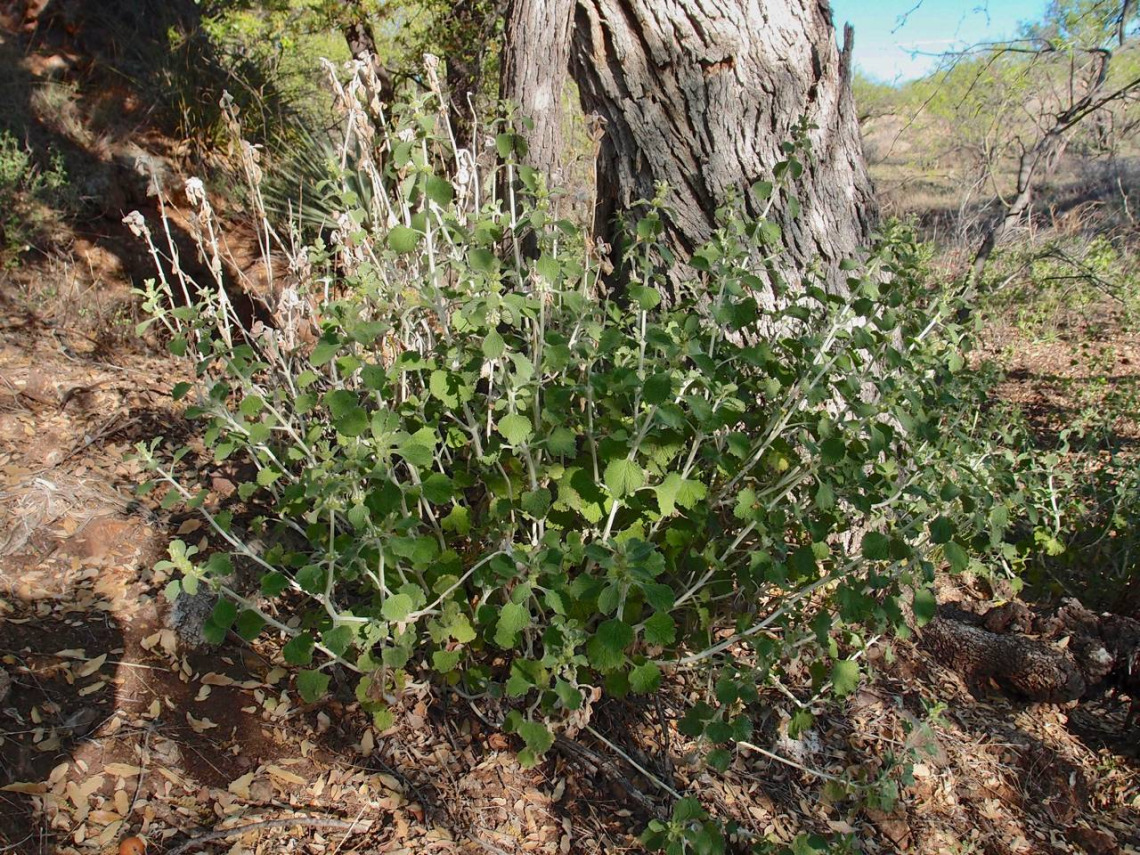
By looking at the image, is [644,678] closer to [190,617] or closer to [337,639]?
[337,639]

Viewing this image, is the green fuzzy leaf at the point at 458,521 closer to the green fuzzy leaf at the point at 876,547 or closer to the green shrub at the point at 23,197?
the green fuzzy leaf at the point at 876,547

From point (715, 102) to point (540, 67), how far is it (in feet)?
2.22

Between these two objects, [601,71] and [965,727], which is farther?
[601,71]

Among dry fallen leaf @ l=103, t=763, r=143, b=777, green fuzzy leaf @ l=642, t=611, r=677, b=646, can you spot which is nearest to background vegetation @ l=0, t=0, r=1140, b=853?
green fuzzy leaf @ l=642, t=611, r=677, b=646

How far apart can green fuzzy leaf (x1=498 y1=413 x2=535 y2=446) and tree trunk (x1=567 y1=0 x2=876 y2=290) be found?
152 cm

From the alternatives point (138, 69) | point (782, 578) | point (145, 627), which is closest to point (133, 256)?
point (138, 69)

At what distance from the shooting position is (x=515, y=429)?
1.77 meters

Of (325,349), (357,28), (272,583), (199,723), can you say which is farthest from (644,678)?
(357,28)

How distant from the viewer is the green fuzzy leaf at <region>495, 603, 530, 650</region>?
5.98 feet

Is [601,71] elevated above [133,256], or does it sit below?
above

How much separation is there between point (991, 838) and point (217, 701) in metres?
2.27

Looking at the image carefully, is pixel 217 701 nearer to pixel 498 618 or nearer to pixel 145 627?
pixel 145 627

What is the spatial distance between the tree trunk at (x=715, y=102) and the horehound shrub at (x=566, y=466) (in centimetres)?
77

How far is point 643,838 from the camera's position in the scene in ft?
6.07
